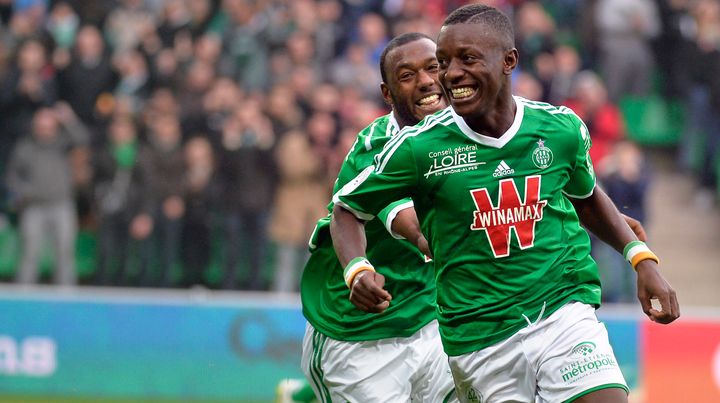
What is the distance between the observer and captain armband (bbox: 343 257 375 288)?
555cm

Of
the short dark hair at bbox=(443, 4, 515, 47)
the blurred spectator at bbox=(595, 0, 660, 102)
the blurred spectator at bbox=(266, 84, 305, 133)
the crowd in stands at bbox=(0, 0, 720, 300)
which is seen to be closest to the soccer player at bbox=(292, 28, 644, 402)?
the short dark hair at bbox=(443, 4, 515, 47)

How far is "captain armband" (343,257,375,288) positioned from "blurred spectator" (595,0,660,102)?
12.1 metres

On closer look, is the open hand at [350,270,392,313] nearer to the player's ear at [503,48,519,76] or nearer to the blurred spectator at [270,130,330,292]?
the player's ear at [503,48,519,76]

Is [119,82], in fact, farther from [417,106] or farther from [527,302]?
[527,302]

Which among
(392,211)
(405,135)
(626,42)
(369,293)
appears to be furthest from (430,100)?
(626,42)

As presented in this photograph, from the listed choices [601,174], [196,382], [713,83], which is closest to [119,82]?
[196,382]

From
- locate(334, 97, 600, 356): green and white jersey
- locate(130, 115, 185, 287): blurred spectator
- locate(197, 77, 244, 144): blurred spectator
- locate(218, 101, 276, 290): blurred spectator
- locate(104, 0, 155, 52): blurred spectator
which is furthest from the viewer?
locate(104, 0, 155, 52): blurred spectator

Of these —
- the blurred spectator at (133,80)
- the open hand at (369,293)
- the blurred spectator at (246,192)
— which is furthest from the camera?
the blurred spectator at (133,80)

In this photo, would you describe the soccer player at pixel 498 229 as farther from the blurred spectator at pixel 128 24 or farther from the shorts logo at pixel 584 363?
the blurred spectator at pixel 128 24

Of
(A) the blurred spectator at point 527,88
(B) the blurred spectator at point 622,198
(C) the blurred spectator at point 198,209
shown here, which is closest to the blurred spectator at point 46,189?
(C) the blurred spectator at point 198,209

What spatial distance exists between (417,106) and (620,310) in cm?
718

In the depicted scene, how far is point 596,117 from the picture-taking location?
15195 millimetres

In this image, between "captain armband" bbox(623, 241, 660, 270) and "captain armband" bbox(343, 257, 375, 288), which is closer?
"captain armband" bbox(343, 257, 375, 288)

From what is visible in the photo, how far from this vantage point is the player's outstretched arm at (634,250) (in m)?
5.46
